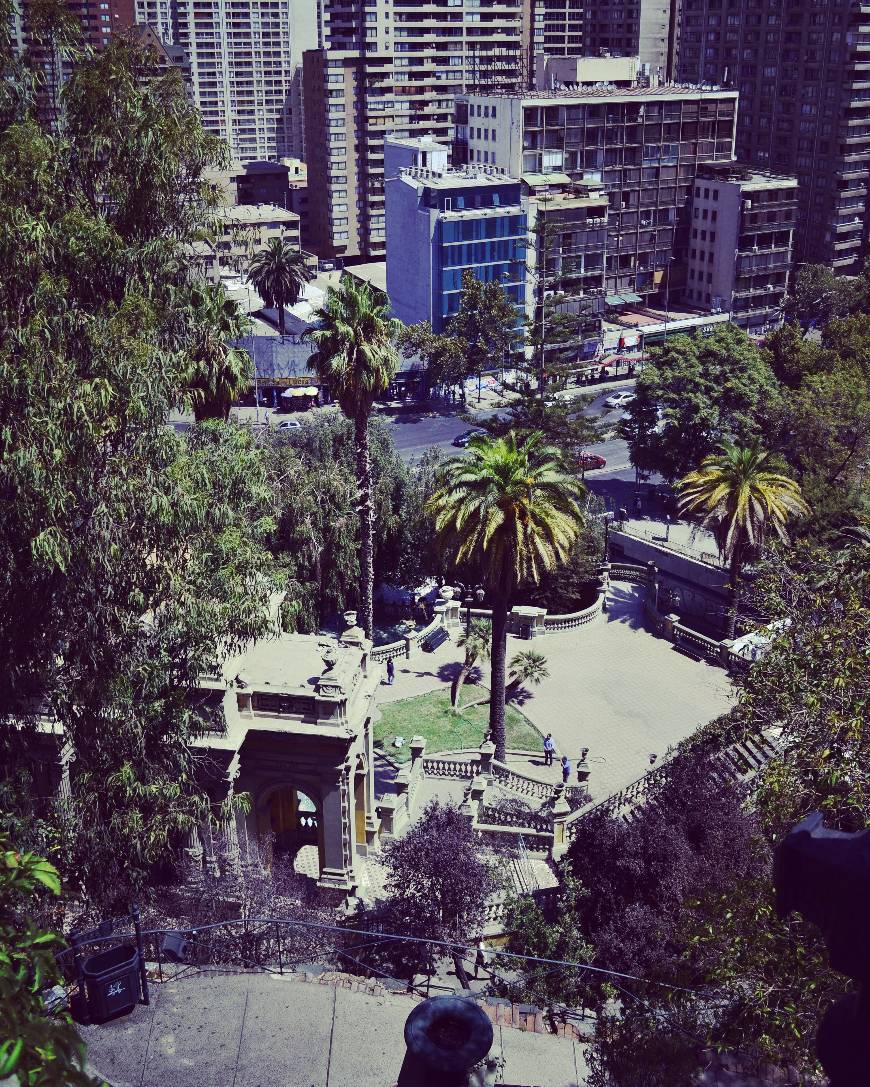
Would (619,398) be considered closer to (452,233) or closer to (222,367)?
(452,233)

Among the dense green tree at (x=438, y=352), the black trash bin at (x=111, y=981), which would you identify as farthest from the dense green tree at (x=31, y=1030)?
the dense green tree at (x=438, y=352)

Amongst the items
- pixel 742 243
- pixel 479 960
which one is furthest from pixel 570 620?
pixel 742 243

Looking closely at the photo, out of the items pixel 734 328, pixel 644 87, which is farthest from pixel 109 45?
pixel 644 87

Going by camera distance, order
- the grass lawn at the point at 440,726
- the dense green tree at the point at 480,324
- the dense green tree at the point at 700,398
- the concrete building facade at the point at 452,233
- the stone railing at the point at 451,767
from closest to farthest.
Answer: the stone railing at the point at 451,767 → the grass lawn at the point at 440,726 → the dense green tree at the point at 700,398 → the dense green tree at the point at 480,324 → the concrete building facade at the point at 452,233

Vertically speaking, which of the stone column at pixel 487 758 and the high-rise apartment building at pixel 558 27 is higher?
the high-rise apartment building at pixel 558 27

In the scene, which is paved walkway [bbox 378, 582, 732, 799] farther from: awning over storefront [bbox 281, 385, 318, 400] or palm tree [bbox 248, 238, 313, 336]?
palm tree [bbox 248, 238, 313, 336]

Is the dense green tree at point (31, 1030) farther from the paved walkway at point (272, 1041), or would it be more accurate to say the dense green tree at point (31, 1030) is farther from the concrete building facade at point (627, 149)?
the concrete building facade at point (627, 149)

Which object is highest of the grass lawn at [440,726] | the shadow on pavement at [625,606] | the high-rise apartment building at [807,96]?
the high-rise apartment building at [807,96]

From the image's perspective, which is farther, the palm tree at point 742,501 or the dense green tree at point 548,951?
the palm tree at point 742,501
